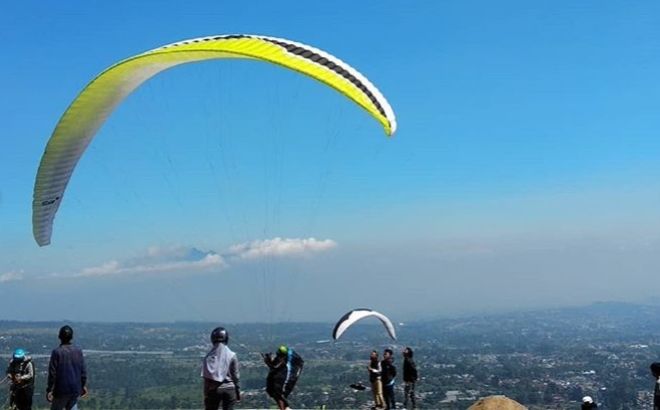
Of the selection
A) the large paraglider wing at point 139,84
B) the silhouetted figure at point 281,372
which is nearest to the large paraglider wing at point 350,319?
the silhouetted figure at point 281,372

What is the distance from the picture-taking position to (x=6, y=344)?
14262 centimetres

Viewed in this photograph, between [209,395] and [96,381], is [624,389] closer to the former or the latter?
[96,381]

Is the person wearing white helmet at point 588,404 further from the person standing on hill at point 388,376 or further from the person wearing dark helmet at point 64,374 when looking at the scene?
the person wearing dark helmet at point 64,374

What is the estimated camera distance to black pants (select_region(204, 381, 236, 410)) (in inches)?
420

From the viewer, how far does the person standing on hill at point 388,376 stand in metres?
16.3

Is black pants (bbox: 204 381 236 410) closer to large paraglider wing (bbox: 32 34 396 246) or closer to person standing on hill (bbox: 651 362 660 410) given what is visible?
large paraglider wing (bbox: 32 34 396 246)

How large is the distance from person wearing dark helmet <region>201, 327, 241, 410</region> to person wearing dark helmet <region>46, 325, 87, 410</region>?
1.88 meters

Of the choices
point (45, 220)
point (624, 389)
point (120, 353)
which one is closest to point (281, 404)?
point (45, 220)

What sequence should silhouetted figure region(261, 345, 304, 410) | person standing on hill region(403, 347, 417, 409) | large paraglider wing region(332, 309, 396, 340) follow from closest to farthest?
silhouetted figure region(261, 345, 304, 410) < person standing on hill region(403, 347, 417, 409) < large paraglider wing region(332, 309, 396, 340)

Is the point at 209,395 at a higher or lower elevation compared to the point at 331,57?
lower

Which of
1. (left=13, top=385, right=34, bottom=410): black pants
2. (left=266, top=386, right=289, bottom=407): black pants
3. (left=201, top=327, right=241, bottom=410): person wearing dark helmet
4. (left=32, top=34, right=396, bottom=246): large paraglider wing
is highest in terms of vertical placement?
(left=32, top=34, right=396, bottom=246): large paraglider wing

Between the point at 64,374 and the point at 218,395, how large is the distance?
7.37ft

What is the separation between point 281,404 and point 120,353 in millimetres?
114035

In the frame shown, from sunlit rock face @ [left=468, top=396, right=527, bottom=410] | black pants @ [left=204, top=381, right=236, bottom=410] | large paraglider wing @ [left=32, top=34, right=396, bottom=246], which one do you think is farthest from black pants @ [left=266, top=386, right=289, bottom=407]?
large paraglider wing @ [left=32, top=34, right=396, bottom=246]
